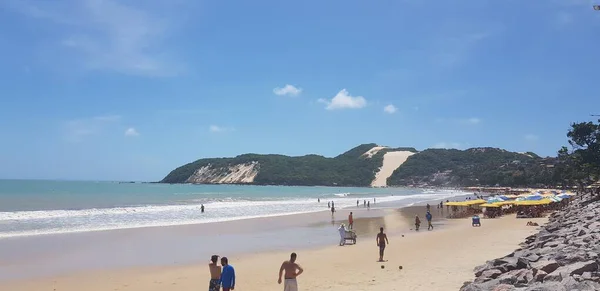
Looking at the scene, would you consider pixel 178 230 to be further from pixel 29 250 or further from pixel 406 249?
pixel 406 249

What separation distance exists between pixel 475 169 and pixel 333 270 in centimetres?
15823

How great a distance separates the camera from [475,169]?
163000mm

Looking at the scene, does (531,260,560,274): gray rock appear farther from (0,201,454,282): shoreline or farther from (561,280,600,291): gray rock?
(0,201,454,282): shoreline

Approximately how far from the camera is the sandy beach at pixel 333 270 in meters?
13.3

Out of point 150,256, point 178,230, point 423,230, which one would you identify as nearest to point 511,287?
point 150,256

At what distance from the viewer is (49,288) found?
1383 centimetres

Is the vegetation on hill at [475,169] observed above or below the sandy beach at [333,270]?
above

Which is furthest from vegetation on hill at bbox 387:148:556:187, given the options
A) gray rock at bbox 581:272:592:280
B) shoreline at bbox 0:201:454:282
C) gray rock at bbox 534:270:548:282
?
gray rock at bbox 581:272:592:280

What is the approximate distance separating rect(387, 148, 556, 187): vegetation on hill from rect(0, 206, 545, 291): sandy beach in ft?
341

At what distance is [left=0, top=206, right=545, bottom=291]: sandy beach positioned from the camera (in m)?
13.3

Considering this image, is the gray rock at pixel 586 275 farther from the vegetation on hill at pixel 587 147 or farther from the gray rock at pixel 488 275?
the vegetation on hill at pixel 587 147

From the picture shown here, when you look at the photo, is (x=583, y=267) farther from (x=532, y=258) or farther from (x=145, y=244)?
(x=145, y=244)

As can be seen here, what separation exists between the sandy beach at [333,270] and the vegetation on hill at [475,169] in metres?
104

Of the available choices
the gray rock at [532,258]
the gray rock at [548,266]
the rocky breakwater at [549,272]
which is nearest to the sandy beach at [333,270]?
the rocky breakwater at [549,272]
